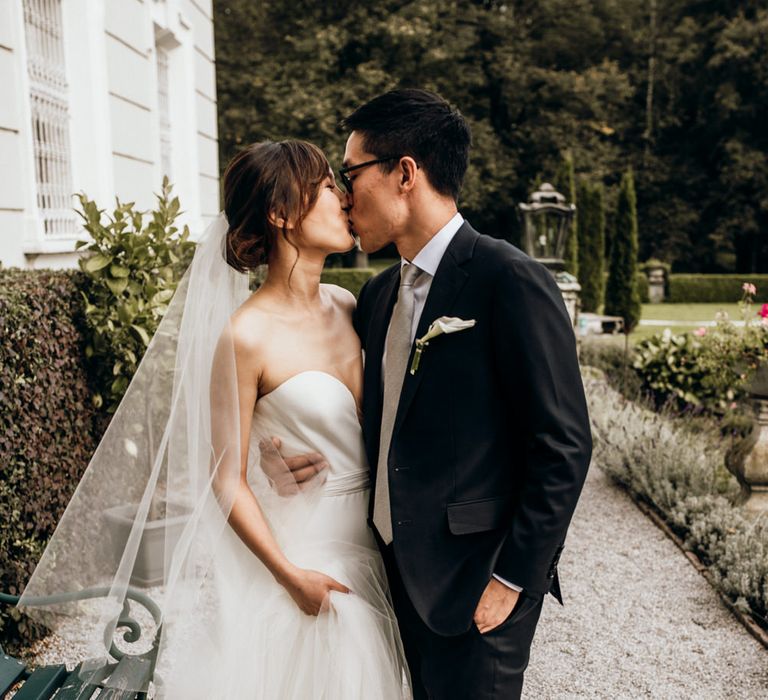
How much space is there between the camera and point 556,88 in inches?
1056

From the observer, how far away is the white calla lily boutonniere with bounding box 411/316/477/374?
192 cm

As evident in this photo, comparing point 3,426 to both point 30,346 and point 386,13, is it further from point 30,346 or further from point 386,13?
point 386,13

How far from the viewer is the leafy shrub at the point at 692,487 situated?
4.42 m

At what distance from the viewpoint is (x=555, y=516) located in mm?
1895

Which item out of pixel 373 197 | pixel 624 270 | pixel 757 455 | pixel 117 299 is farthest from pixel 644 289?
pixel 373 197

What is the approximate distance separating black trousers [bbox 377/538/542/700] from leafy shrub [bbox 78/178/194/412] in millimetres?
2596

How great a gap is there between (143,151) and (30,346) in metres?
3.54

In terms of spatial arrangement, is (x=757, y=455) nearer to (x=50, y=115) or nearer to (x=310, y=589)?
(x=310, y=589)

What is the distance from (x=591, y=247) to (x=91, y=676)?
21.2m

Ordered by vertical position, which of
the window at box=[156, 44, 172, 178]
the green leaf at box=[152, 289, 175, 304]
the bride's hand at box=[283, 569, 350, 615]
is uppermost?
the window at box=[156, 44, 172, 178]

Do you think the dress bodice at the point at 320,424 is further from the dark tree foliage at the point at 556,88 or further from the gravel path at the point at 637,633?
the dark tree foliage at the point at 556,88

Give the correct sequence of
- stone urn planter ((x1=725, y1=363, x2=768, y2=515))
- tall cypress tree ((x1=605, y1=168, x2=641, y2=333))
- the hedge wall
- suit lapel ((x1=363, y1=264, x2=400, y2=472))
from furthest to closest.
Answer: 1. the hedge wall
2. tall cypress tree ((x1=605, y1=168, x2=641, y2=333))
3. stone urn planter ((x1=725, y1=363, x2=768, y2=515))
4. suit lapel ((x1=363, y1=264, x2=400, y2=472))

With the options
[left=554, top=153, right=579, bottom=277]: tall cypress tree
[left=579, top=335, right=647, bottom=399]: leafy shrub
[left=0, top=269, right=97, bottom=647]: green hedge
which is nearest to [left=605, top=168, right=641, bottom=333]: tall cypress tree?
[left=554, top=153, right=579, bottom=277]: tall cypress tree

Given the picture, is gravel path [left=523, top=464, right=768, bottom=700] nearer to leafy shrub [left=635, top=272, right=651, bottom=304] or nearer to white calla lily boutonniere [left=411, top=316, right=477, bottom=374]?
white calla lily boutonniere [left=411, top=316, right=477, bottom=374]
